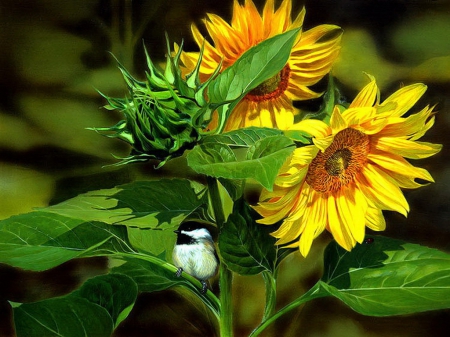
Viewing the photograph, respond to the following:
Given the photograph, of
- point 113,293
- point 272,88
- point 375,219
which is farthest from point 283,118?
point 113,293

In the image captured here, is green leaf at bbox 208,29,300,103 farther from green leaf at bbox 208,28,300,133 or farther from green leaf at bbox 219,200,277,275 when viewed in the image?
green leaf at bbox 219,200,277,275

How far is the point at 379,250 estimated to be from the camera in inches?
26.8

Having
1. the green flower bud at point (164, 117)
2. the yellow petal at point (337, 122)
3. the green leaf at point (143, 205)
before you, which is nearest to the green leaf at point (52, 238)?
the green leaf at point (143, 205)

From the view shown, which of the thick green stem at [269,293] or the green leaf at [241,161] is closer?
the green leaf at [241,161]

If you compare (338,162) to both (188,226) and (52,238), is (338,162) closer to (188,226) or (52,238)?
(188,226)

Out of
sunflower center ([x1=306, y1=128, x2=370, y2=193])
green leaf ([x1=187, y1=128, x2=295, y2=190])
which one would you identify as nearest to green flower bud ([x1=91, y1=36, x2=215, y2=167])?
green leaf ([x1=187, y1=128, x2=295, y2=190])

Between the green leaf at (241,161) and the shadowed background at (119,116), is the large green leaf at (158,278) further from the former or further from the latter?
the green leaf at (241,161)

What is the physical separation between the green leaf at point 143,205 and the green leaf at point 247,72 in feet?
0.35

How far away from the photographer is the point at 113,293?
0.66m

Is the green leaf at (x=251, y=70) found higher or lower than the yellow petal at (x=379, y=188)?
higher

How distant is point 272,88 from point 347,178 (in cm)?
12

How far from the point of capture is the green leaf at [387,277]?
64 cm

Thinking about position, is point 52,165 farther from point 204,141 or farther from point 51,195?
point 204,141

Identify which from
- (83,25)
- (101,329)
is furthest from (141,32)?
(101,329)
